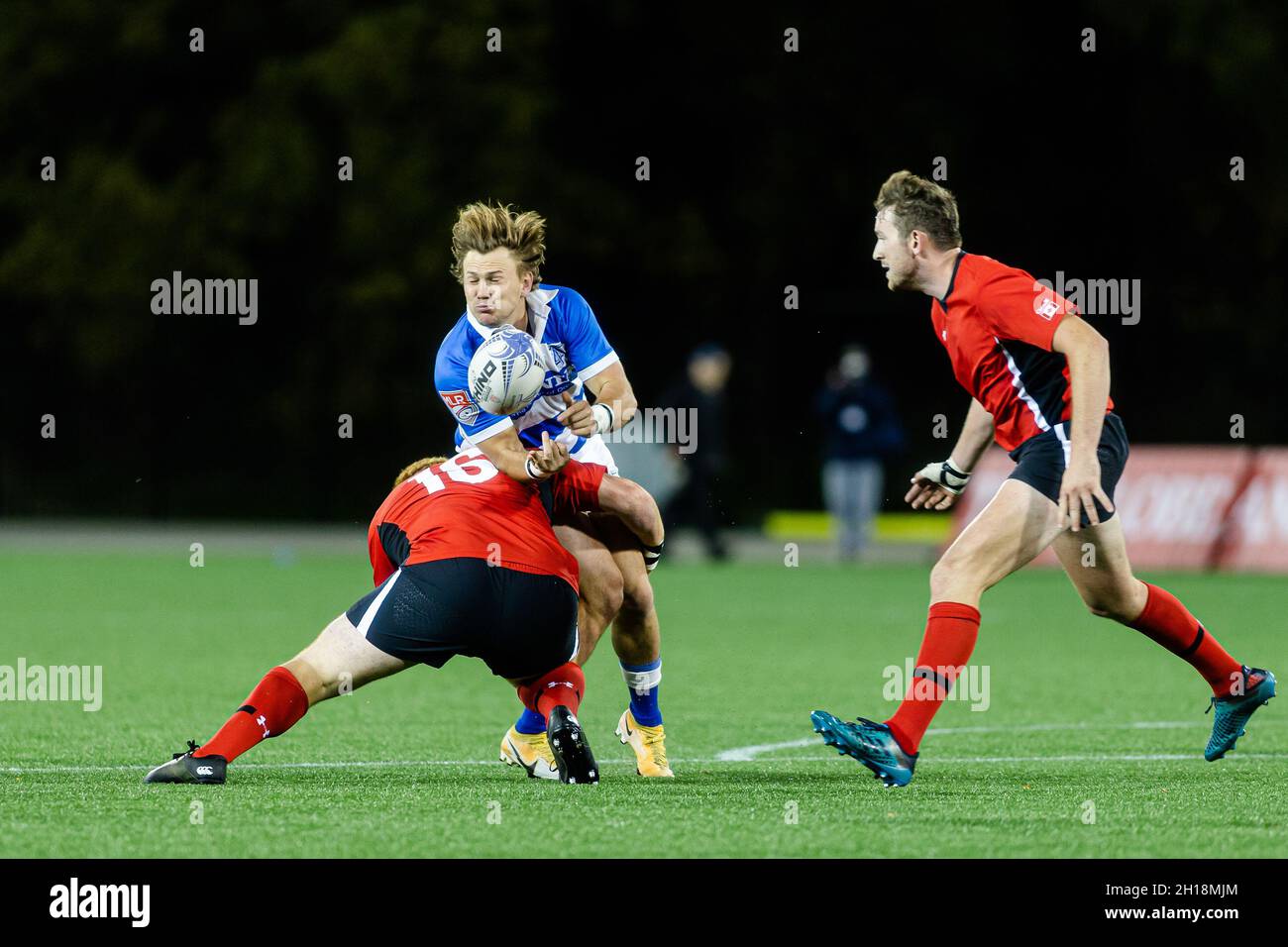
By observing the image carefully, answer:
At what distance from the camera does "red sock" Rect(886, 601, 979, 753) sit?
6.91m

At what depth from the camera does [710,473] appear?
2338 cm

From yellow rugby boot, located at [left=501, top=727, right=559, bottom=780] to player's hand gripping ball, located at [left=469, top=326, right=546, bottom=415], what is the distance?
1211 mm

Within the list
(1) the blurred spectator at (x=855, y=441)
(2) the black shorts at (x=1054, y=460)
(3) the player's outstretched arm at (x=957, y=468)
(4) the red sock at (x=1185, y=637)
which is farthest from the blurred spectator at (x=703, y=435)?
(2) the black shorts at (x=1054, y=460)

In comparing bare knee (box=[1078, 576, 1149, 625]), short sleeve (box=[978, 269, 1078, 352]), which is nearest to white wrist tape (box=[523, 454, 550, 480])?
short sleeve (box=[978, 269, 1078, 352])

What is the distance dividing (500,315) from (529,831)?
212 centimetres

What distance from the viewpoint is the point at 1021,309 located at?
7.21m

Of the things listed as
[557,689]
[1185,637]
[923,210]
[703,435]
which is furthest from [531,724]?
[703,435]

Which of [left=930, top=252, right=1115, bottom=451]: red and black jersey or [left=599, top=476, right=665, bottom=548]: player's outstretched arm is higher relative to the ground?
[left=930, top=252, right=1115, bottom=451]: red and black jersey

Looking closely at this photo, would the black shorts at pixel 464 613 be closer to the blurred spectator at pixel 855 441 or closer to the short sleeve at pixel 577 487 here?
the short sleeve at pixel 577 487

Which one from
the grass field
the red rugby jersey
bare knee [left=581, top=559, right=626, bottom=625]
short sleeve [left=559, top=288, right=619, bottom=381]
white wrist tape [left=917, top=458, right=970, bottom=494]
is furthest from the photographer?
white wrist tape [left=917, top=458, right=970, bottom=494]

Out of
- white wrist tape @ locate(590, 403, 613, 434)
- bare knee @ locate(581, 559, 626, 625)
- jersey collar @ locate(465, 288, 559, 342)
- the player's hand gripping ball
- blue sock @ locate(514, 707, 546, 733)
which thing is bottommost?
blue sock @ locate(514, 707, 546, 733)

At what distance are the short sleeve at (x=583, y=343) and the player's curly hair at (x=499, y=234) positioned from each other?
0.67ft

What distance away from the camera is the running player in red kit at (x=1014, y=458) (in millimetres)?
6965
